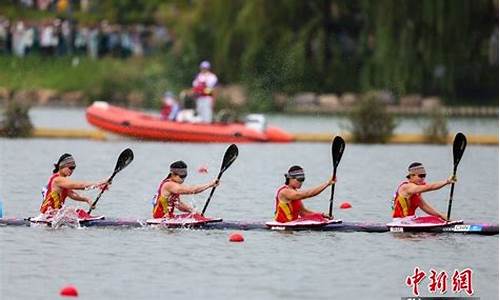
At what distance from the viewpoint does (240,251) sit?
2572 centimetres

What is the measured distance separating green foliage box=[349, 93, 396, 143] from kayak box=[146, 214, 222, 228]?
58.1ft

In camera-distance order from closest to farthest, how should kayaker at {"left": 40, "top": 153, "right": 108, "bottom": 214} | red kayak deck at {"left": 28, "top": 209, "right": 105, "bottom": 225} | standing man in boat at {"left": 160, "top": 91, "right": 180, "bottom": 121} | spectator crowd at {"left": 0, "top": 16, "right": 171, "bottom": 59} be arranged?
kayaker at {"left": 40, "top": 153, "right": 108, "bottom": 214}
red kayak deck at {"left": 28, "top": 209, "right": 105, "bottom": 225}
standing man in boat at {"left": 160, "top": 91, "right": 180, "bottom": 121}
spectator crowd at {"left": 0, "top": 16, "right": 171, "bottom": 59}

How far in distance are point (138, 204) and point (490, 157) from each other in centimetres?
1298

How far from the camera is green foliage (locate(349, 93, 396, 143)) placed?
4503cm

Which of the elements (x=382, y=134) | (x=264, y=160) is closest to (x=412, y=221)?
(x=264, y=160)

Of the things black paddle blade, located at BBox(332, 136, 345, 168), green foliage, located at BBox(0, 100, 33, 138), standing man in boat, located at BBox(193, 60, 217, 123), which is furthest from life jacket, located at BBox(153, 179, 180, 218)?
standing man in boat, located at BBox(193, 60, 217, 123)

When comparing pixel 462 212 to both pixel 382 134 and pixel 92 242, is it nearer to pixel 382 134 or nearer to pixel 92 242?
pixel 92 242

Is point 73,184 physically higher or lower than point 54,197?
higher

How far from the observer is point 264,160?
139ft

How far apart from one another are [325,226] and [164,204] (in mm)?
2264

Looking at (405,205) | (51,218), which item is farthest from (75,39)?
(405,205)

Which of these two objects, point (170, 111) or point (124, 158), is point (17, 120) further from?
point (124, 158)

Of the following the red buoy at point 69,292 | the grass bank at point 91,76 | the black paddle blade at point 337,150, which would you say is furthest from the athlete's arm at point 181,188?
the grass bank at point 91,76

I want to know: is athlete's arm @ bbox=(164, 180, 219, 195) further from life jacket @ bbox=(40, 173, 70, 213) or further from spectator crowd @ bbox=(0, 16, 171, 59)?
spectator crowd @ bbox=(0, 16, 171, 59)
